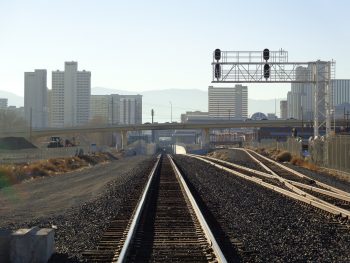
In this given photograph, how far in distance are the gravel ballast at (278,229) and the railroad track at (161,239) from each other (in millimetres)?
616

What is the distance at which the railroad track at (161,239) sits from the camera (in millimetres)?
10609

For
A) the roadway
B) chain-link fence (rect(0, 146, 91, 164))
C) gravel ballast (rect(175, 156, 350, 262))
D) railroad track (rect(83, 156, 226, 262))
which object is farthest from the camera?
the roadway

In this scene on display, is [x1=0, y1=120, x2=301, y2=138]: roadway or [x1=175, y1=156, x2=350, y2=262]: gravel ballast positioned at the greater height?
[x1=0, y1=120, x2=301, y2=138]: roadway

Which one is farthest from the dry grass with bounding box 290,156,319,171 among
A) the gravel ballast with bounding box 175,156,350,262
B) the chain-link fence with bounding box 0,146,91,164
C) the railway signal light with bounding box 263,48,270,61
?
the gravel ballast with bounding box 175,156,350,262

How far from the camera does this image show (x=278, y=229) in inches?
554

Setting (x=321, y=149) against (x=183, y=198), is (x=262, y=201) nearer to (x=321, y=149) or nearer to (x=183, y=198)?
(x=183, y=198)

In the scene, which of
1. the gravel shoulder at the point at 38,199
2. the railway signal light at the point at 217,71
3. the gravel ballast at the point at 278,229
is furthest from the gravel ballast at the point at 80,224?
the railway signal light at the point at 217,71

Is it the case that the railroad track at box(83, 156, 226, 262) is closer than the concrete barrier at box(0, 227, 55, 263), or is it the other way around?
the concrete barrier at box(0, 227, 55, 263)

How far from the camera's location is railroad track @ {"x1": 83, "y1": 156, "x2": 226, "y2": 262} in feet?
34.8

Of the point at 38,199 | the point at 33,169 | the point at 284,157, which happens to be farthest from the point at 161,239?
the point at 284,157

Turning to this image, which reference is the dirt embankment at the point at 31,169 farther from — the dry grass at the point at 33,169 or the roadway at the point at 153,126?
the roadway at the point at 153,126

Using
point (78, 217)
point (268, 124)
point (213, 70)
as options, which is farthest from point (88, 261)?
point (268, 124)

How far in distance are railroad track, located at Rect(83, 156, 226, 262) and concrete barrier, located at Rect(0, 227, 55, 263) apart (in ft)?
2.53

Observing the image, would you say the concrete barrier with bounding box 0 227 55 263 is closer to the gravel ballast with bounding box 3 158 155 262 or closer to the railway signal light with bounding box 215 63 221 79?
the gravel ballast with bounding box 3 158 155 262
